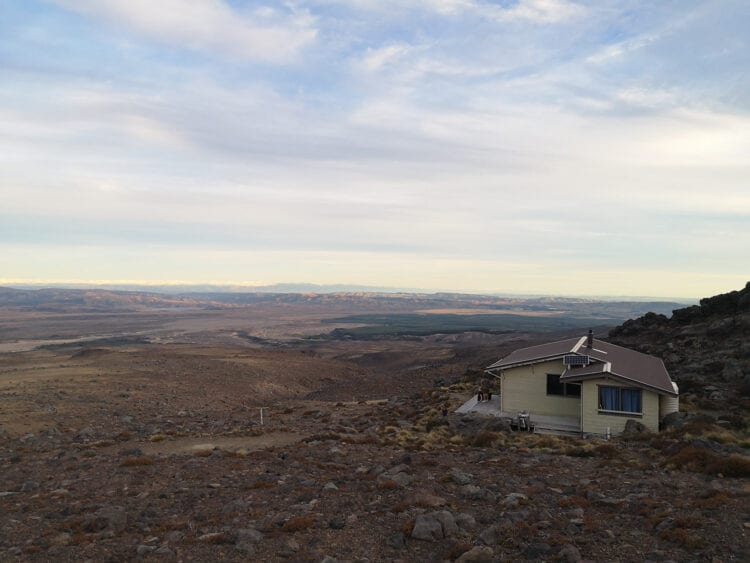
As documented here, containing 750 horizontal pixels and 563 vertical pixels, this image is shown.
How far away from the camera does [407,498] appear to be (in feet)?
43.2

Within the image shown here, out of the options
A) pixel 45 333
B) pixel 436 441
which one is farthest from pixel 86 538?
pixel 45 333

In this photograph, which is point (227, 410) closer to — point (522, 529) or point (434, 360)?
point (522, 529)

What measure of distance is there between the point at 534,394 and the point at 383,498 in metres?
14.6

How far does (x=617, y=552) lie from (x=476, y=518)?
10.4ft

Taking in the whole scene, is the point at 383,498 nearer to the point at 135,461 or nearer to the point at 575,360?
the point at 135,461

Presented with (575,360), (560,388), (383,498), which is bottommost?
(383,498)

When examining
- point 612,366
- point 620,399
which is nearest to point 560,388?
point 612,366

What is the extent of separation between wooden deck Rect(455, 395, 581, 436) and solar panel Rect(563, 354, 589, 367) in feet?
8.69

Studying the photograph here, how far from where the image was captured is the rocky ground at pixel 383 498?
34.1 feet

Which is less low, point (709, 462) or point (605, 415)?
point (709, 462)

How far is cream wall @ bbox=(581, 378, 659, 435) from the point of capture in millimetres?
22125

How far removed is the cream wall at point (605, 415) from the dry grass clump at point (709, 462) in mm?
5179

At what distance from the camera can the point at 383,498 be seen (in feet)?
44.5

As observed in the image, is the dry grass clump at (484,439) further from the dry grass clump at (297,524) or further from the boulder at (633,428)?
the dry grass clump at (297,524)
